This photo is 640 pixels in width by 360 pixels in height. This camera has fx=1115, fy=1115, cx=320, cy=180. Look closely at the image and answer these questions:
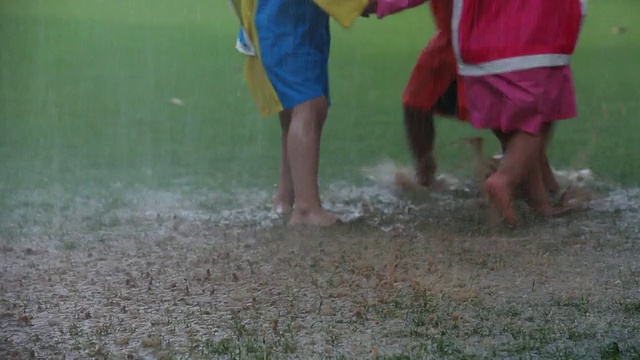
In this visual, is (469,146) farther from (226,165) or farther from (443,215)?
(226,165)

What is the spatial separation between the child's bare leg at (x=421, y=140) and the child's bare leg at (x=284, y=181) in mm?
182

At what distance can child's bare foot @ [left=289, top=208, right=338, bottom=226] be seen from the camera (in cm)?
152

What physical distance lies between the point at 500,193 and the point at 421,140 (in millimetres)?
184

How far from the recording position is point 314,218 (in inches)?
60.9

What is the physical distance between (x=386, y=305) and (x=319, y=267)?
0.53ft

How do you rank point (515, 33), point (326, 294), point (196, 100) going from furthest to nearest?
point (196, 100) → point (515, 33) → point (326, 294)

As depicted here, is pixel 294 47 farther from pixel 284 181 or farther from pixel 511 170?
pixel 511 170

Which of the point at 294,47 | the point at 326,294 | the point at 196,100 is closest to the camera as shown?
the point at 326,294

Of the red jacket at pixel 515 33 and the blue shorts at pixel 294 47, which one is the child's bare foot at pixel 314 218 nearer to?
the blue shorts at pixel 294 47

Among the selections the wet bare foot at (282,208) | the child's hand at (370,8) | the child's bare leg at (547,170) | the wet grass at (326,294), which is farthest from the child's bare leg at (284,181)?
the child's bare leg at (547,170)

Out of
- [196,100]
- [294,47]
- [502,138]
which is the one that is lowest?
[196,100]

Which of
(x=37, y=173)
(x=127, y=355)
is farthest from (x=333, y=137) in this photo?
(x=127, y=355)

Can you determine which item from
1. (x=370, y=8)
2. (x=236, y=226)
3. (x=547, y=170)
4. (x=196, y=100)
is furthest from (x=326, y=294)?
(x=196, y=100)

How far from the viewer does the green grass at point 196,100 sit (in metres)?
1.61
